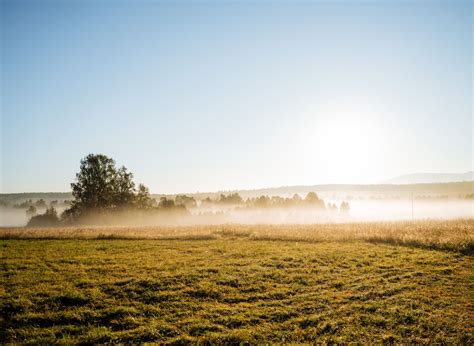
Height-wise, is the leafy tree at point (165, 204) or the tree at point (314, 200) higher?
the leafy tree at point (165, 204)

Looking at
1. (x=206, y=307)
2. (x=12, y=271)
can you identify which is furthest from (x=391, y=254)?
(x=12, y=271)

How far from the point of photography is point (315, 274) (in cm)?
1503

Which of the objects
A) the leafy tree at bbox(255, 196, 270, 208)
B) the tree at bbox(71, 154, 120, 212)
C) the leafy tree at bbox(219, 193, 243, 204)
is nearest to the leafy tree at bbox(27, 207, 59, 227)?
the tree at bbox(71, 154, 120, 212)

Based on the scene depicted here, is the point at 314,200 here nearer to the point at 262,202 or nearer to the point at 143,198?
the point at 262,202

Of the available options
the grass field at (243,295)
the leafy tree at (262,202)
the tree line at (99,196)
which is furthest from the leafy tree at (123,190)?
the leafy tree at (262,202)

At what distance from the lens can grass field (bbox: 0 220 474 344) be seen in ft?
29.8

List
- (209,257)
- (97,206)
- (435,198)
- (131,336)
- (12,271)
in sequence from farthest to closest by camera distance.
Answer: (435,198)
(97,206)
(209,257)
(12,271)
(131,336)

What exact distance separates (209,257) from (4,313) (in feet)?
37.4

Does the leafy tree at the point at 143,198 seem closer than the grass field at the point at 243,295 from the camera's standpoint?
No

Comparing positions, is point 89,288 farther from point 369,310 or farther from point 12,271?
point 369,310

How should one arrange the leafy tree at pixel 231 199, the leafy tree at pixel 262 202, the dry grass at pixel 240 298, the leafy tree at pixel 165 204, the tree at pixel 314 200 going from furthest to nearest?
the leafy tree at pixel 231 199 < the leafy tree at pixel 262 202 < the tree at pixel 314 200 < the leafy tree at pixel 165 204 < the dry grass at pixel 240 298

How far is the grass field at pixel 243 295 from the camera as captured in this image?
9086 mm

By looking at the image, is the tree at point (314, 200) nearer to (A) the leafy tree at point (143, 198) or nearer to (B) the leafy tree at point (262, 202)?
(B) the leafy tree at point (262, 202)

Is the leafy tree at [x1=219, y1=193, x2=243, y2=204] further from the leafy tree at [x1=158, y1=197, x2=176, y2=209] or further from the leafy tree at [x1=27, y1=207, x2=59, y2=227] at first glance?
the leafy tree at [x1=27, y1=207, x2=59, y2=227]
